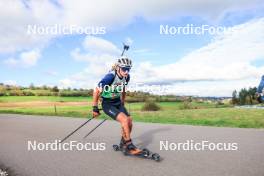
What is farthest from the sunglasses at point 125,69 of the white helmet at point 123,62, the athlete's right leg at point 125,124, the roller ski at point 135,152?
the roller ski at point 135,152

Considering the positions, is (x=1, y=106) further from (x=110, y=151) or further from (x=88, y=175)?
(x=88, y=175)

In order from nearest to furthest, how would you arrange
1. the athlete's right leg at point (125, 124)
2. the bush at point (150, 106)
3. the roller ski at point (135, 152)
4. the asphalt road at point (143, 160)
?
the asphalt road at point (143, 160) → the roller ski at point (135, 152) → the athlete's right leg at point (125, 124) → the bush at point (150, 106)

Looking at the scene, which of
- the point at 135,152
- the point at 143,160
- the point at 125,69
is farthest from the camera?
the point at 125,69

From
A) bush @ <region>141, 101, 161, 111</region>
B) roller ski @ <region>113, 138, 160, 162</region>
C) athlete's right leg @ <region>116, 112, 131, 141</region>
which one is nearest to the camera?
roller ski @ <region>113, 138, 160, 162</region>

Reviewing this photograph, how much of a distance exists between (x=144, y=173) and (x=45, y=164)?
2056 millimetres

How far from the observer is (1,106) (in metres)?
25.3

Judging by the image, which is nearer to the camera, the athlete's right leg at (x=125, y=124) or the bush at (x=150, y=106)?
the athlete's right leg at (x=125, y=124)

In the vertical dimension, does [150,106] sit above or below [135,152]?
above

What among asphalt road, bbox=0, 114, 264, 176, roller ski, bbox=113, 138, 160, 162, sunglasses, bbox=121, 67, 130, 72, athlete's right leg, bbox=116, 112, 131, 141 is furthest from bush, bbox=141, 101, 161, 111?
sunglasses, bbox=121, 67, 130, 72

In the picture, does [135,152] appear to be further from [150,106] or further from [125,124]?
[150,106]

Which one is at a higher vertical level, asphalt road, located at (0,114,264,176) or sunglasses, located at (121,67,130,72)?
sunglasses, located at (121,67,130,72)

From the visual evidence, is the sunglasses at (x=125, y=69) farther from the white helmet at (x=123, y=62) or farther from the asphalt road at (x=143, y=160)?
the asphalt road at (x=143, y=160)

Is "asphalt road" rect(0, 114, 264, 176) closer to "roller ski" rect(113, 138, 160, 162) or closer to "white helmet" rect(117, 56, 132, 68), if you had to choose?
"roller ski" rect(113, 138, 160, 162)

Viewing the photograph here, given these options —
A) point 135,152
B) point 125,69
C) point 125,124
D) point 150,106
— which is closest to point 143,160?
point 135,152
